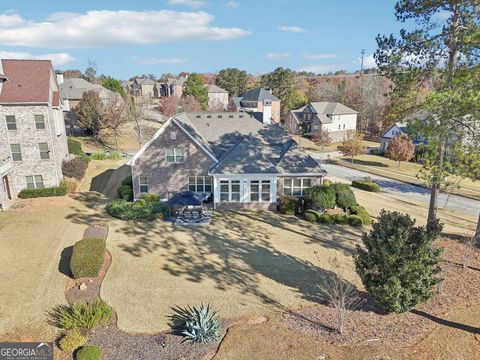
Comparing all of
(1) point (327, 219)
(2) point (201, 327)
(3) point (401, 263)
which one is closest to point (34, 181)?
(2) point (201, 327)

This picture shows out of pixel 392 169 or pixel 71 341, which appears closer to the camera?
pixel 71 341

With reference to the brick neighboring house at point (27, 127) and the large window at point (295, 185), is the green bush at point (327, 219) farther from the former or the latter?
the brick neighboring house at point (27, 127)

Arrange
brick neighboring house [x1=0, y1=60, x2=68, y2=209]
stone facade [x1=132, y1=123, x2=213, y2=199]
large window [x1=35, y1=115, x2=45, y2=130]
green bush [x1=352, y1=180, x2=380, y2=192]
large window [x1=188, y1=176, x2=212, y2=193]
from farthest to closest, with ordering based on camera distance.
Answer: green bush [x1=352, y1=180, x2=380, y2=192] < large window [x1=35, y1=115, x2=45, y2=130] < large window [x1=188, y1=176, x2=212, y2=193] < brick neighboring house [x1=0, y1=60, x2=68, y2=209] < stone facade [x1=132, y1=123, x2=213, y2=199]

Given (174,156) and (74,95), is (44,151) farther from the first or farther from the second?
(74,95)

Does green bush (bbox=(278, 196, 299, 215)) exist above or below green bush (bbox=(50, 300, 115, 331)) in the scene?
above

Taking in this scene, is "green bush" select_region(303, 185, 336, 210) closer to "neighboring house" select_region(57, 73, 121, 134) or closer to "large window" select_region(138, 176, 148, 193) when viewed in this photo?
"large window" select_region(138, 176, 148, 193)

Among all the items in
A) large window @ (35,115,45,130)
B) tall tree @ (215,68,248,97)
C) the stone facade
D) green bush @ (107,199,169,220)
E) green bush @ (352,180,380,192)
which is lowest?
green bush @ (352,180,380,192)

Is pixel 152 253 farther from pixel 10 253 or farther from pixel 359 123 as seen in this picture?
pixel 359 123

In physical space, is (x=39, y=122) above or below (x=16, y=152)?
above

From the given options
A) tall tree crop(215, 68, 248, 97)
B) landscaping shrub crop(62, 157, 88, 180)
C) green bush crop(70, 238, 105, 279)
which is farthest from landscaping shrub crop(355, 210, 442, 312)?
tall tree crop(215, 68, 248, 97)
